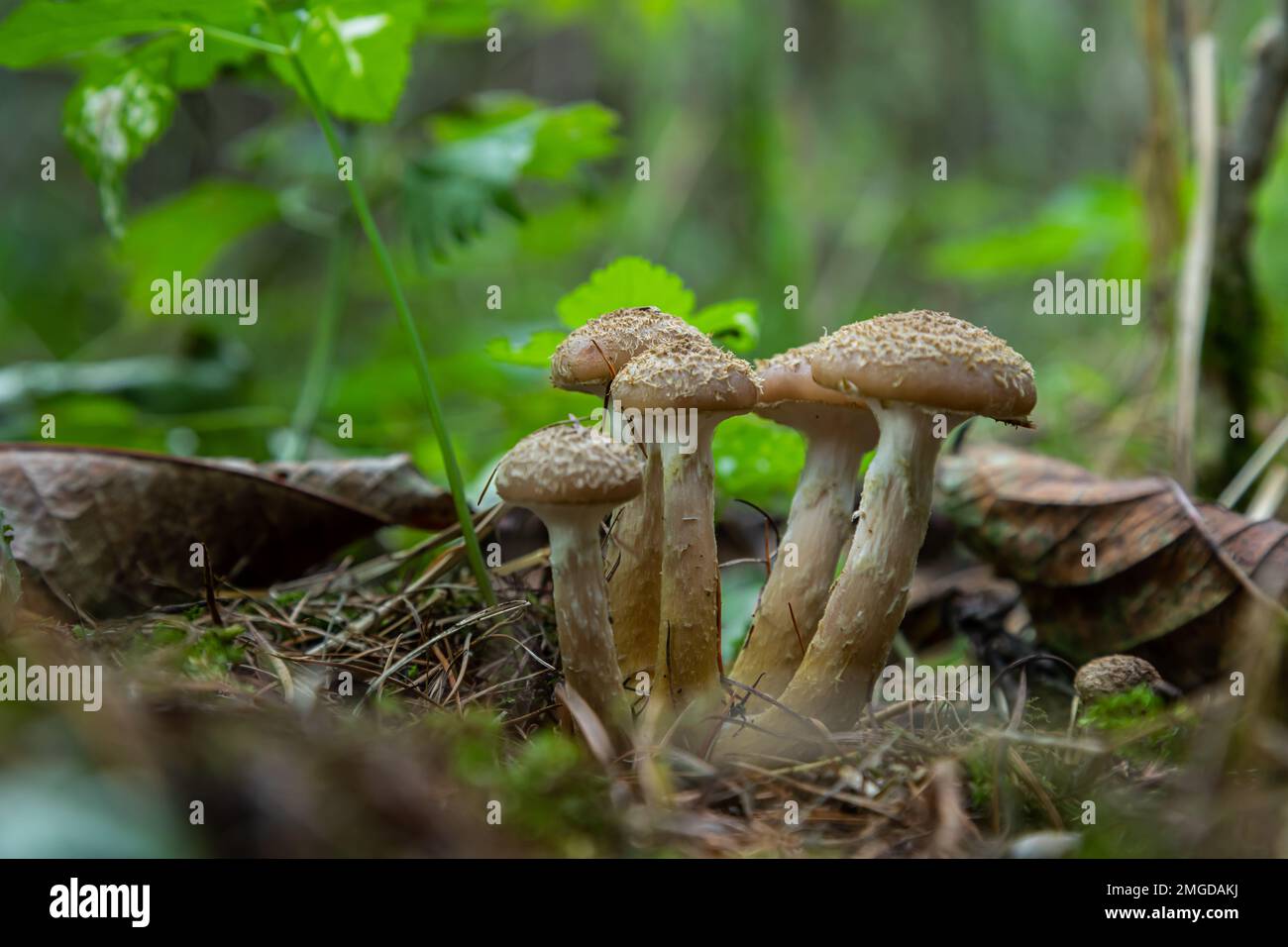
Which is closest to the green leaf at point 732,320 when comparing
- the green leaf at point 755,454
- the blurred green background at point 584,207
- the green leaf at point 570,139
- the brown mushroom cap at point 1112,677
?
the blurred green background at point 584,207

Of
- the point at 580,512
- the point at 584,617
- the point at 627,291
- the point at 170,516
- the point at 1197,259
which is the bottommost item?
the point at 584,617

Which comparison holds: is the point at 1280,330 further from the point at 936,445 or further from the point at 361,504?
the point at 361,504

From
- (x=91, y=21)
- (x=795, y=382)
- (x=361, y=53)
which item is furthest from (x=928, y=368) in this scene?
(x=91, y=21)

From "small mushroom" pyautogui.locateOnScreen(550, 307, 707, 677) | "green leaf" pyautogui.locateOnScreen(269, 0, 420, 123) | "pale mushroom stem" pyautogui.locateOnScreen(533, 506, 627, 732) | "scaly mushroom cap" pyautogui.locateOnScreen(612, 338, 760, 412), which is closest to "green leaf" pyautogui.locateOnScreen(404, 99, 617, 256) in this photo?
"green leaf" pyautogui.locateOnScreen(269, 0, 420, 123)

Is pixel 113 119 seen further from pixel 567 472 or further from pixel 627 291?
pixel 567 472

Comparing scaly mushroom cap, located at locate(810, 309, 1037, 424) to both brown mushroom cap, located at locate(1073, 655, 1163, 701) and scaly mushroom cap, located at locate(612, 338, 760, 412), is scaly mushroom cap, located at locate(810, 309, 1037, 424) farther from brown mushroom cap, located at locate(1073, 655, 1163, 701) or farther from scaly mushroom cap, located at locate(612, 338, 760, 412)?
brown mushroom cap, located at locate(1073, 655, 1163, 701)

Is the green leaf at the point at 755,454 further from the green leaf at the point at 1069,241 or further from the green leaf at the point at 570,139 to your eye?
the green leaf at the point at 1069,241

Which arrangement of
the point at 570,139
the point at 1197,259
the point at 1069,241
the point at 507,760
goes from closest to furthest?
the point at 507,760 → the point at 1197,259 → the point at 570,139 → the point at 1069,241
